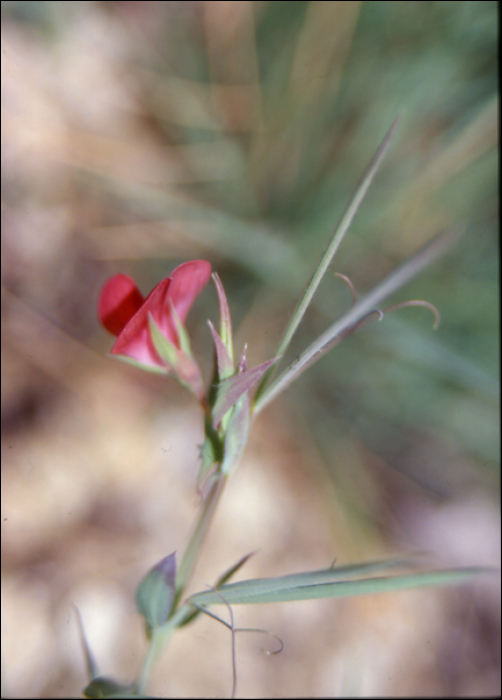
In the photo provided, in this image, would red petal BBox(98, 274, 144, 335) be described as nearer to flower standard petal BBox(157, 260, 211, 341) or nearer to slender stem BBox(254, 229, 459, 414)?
flower standard petal BBox(157, 260, 211, 341)

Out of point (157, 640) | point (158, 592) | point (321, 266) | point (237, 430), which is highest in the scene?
point (321, 266)

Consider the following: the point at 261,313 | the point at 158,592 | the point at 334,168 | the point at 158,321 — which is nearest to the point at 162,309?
the point at 158,321

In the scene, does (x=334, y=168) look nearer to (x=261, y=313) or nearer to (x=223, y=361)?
(x=261, y=313)

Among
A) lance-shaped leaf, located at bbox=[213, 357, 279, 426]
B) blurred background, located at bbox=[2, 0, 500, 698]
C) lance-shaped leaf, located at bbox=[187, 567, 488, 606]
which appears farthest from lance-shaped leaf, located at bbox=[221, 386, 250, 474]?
blurred background, located at bbox=[2, 0, 500, 698]

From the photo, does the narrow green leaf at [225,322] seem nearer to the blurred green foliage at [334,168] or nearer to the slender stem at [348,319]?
the slender stem at [348,319]

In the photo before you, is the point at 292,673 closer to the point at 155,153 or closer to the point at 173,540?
the point at 173,540

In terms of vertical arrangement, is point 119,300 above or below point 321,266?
below

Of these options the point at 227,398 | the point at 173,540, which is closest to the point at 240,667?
the point at 173,540

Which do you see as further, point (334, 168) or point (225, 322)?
point (334, 168)
